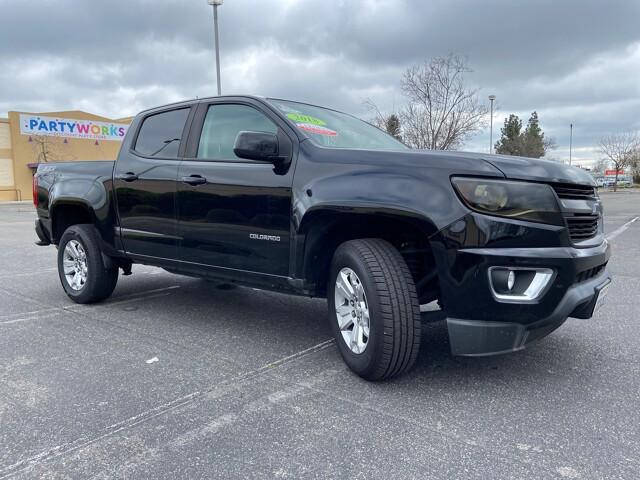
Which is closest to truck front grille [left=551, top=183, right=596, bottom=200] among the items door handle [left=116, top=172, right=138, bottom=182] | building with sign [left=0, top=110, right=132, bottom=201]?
door handle [left=116, top=172, right=138, bottom=182]

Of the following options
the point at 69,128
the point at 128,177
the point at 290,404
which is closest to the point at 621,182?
the point at 69,128

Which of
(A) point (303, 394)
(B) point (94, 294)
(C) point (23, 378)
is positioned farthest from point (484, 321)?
(B) point (94, 294)

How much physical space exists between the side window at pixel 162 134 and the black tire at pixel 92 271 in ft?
3.20

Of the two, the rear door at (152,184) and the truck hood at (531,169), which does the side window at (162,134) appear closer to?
the rear door at (152,184)

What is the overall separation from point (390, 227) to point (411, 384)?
950 mm

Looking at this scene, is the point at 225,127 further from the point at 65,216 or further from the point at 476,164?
the point at 65,216

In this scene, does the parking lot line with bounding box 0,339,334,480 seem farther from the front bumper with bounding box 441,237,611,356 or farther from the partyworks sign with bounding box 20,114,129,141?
the partyworks sign with bounding box 20,114,129,141

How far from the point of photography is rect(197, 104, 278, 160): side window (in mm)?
3885

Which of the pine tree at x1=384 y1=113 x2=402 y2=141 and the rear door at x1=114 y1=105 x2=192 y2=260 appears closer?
the rear door at x1=114 y1=105 x2=192 y2=260

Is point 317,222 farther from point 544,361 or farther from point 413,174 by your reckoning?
point 544,361

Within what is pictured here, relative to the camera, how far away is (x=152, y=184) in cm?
441

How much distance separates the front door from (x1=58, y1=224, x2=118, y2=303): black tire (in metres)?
1.21

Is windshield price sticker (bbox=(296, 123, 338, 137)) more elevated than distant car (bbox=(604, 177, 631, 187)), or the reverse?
windshield price sticker (bbox=(296, 123, 338, 137))

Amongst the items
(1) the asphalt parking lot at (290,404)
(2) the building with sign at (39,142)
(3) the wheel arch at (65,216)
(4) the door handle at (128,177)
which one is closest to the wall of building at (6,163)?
(2) the building with sign at (39,142)
